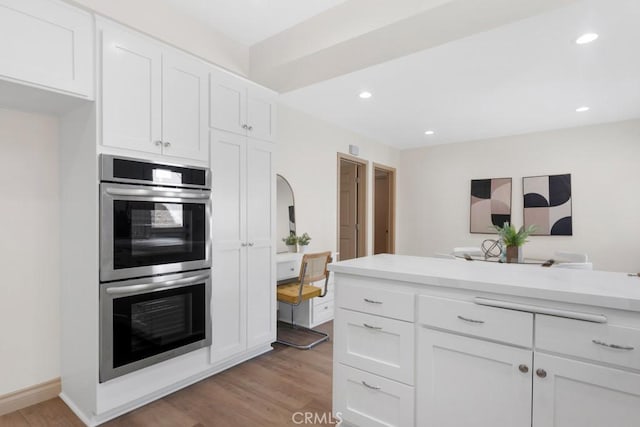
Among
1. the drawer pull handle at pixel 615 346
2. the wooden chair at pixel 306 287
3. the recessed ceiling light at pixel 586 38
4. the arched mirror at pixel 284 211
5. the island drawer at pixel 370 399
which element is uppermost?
the recessed ceiling light at pixel 586 38

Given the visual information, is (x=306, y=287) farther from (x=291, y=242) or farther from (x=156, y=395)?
(x=156, y=395)

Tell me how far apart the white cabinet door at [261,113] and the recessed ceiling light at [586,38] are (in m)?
2.52

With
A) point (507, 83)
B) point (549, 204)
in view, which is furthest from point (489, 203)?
point (507, 83)

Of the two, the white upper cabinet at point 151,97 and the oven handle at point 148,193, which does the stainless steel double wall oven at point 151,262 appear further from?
the white upper cabinet at point 151,97

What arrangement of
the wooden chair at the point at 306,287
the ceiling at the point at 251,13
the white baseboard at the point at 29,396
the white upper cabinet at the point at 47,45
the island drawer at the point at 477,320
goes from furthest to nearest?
the wooden chair at the point at 306,287, the ceiling at the point at 251,13, the white baseboard at the point at 29,396, the white upper cabinet at the point at 47,45, the island drawer at the point at 477,320

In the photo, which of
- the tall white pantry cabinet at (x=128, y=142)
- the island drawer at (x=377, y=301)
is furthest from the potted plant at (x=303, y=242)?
the island drawer at (x=377, y=301)

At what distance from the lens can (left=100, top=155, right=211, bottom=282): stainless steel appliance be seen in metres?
1.97

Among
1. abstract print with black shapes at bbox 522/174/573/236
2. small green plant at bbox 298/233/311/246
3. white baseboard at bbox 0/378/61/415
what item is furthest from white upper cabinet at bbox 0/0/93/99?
abstract print with black shapes at bbox 522/174/573/236

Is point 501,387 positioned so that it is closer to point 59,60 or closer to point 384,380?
point 384,380

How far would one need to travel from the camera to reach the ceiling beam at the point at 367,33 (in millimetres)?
1858

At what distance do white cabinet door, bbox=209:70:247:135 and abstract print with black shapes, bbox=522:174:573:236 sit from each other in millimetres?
4713

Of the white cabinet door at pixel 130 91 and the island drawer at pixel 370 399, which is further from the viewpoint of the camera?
the white cabinet door at pixel 130 91

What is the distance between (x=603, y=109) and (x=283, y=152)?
4084mm

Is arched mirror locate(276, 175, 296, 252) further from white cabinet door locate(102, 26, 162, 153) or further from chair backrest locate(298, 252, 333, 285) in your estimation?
white cabinet door locate(102, 26, 162, 153)
